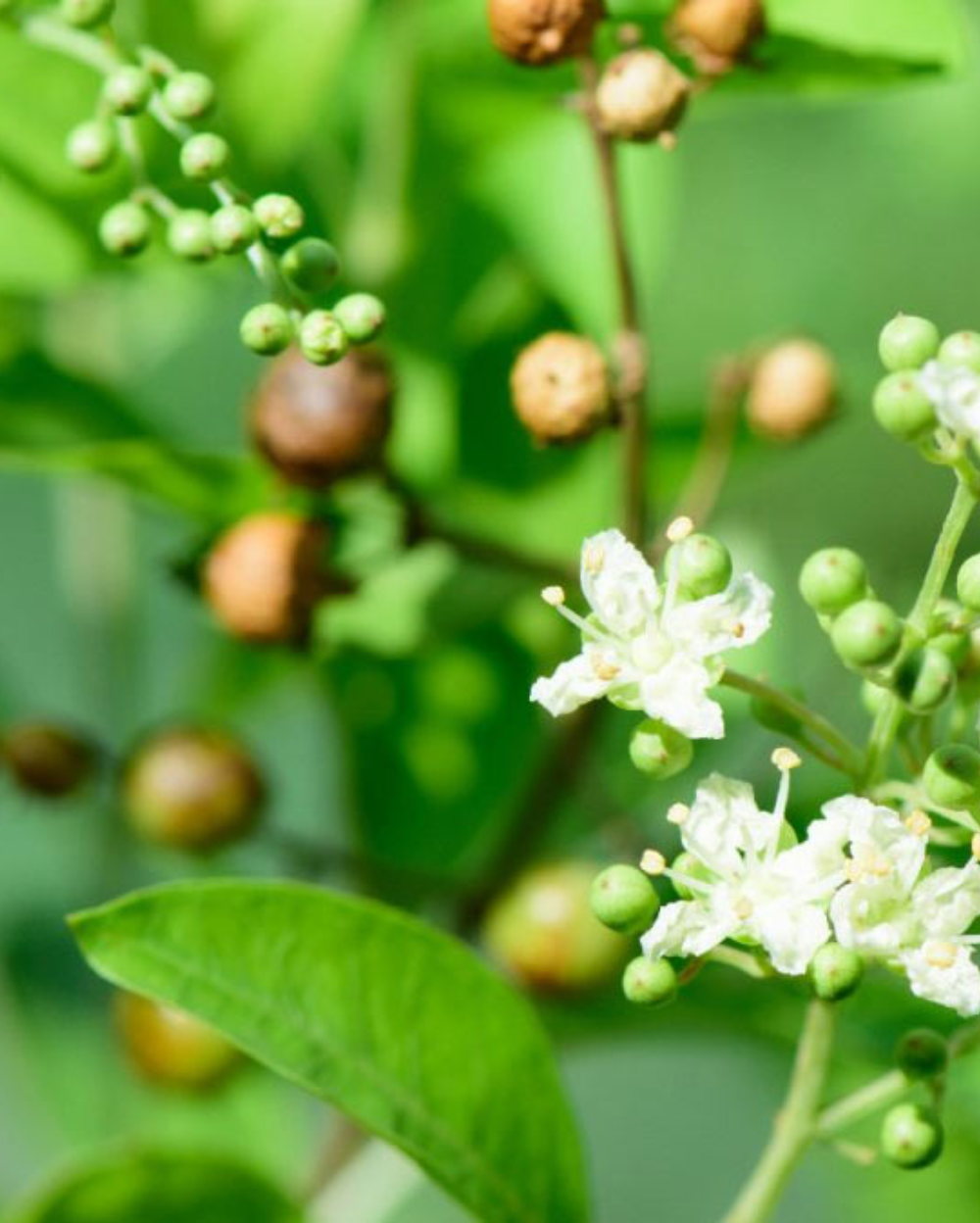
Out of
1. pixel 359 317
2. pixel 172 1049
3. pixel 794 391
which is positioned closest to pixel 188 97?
pixel 359 317

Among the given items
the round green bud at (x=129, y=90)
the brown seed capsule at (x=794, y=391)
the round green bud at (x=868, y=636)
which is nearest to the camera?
the round green bud at (x=868, y=636)

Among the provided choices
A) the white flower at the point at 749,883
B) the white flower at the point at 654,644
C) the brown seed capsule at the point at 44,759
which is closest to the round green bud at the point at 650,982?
the white flower at the point at 749,883

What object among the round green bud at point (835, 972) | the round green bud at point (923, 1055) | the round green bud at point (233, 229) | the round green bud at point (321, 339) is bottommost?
the round green bud at point (923, 1055)

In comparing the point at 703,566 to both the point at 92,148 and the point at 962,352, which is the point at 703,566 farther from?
the point at 92,148

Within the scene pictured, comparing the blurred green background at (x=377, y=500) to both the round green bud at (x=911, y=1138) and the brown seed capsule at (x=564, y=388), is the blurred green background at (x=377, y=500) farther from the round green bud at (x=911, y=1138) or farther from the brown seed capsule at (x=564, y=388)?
the round green bud at (x=911, y=1138)

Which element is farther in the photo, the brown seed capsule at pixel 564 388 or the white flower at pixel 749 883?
the brown seed capsule at pixel 564 388

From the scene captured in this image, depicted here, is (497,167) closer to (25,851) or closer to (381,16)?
(381,16)

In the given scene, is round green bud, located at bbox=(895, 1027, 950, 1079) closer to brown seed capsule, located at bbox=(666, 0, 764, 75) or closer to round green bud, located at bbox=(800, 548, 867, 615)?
round green bud, located at bbox=(800, 548, 867, 615)
